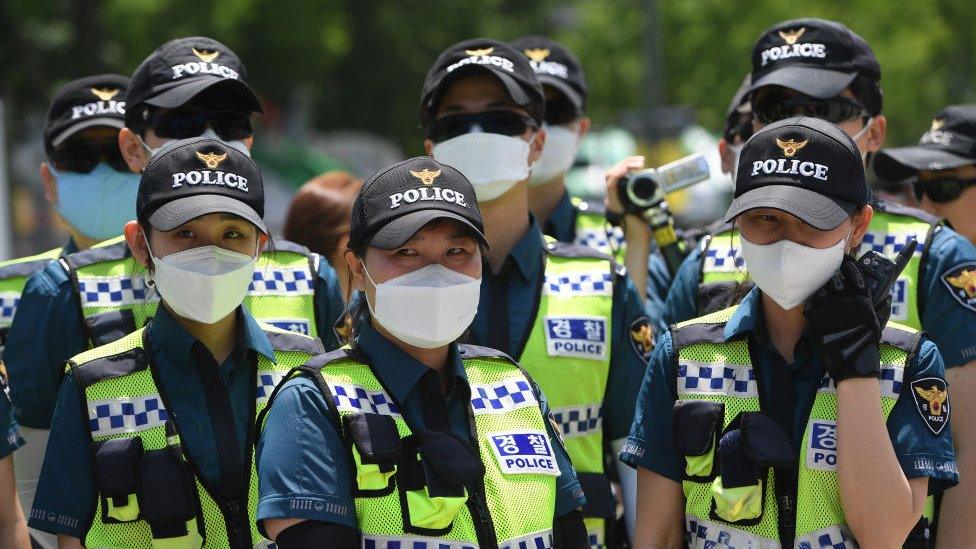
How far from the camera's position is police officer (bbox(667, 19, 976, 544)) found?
4.30 m

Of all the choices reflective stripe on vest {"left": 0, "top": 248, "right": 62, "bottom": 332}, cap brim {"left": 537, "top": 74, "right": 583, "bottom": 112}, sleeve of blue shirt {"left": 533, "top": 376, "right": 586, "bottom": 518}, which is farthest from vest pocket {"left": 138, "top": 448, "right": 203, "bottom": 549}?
cap brim {"left": 537, "top": 74, "right": 583, "bottom": 112}

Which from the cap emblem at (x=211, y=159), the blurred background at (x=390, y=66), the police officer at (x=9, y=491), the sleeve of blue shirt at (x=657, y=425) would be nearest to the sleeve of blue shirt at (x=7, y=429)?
the police officer at (x=9, y=491)

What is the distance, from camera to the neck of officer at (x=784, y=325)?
145 inches

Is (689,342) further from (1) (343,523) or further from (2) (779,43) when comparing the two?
(2) (779,43)

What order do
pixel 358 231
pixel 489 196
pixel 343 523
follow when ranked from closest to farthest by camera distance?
pixel 343 523
pixel 358 231
pixel 489 196

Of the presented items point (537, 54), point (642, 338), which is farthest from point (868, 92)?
point (537, 54)

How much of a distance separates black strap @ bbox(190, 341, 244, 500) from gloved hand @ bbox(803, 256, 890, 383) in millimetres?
1656

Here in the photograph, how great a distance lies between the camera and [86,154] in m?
5.50

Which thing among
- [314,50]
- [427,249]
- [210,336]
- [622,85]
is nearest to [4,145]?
[210,336]

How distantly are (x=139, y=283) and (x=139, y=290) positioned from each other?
25 mm

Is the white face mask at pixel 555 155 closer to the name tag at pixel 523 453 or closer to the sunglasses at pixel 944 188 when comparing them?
the sunglasses at pixel 944 188

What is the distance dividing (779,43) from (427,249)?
206cm

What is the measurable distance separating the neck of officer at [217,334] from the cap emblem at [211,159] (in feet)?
1.41

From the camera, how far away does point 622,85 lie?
30.3m
